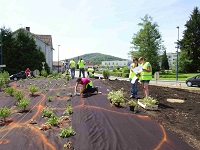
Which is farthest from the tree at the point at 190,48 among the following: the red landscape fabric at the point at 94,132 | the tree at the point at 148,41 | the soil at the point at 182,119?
the red landscape fabric at the point at 94,132

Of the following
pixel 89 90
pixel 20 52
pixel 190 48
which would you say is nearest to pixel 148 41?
pixel 190 48

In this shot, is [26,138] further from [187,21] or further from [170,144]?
[187,21]

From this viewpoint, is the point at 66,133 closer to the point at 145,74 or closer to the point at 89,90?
the point at 145,74

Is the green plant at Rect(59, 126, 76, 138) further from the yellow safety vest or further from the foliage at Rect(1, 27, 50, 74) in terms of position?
the foliage at Rect(1, 27, 50, 74)

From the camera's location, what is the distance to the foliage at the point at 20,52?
1615 inches

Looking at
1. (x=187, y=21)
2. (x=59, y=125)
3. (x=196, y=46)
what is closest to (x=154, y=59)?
(x=196, y=46)

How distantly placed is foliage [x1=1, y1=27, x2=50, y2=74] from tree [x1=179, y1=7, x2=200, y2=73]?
3226 cm

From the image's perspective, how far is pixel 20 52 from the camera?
4169cm

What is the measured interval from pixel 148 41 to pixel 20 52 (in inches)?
1108

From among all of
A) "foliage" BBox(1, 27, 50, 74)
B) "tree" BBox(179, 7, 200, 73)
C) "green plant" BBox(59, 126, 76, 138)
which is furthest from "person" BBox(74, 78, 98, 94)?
"tree" BBox(179, 7, 200, 73)

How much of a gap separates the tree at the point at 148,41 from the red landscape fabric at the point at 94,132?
Result: 46459 millimetres

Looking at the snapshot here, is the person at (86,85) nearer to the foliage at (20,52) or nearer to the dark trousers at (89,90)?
the dark trousers at (89,90)

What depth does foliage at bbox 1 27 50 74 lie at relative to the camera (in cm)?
4103

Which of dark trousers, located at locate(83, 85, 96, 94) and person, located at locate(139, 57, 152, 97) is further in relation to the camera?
dark trousers, located at locate(83, 85, 96, 94)
